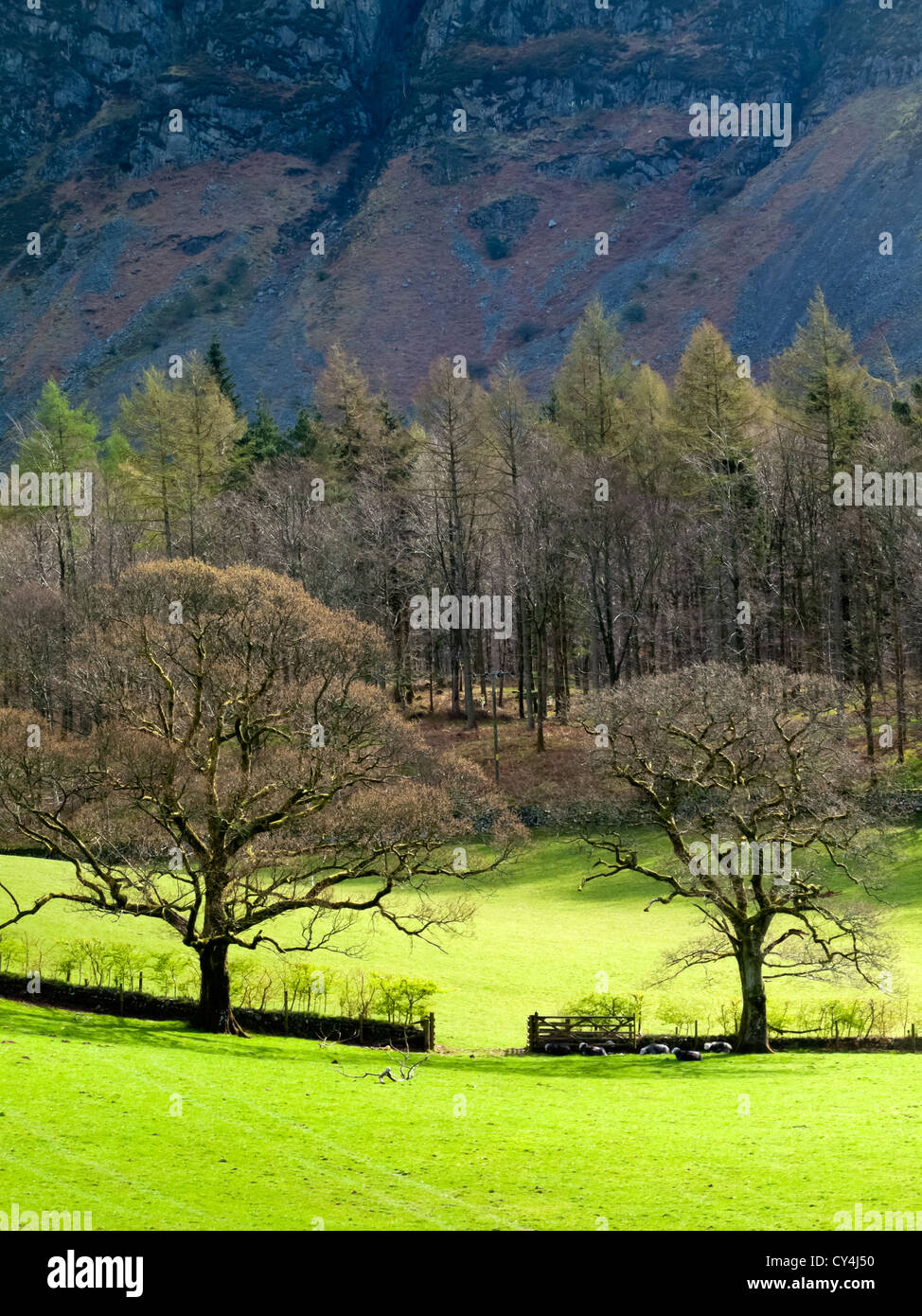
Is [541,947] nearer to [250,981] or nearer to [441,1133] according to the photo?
[250,981]

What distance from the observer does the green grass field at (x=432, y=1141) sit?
14805mm

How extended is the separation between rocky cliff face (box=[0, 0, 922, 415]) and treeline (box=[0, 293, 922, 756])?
6151 cm

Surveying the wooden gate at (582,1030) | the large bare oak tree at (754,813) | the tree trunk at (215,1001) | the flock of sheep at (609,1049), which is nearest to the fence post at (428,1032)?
the wooden gate at (582,1030)

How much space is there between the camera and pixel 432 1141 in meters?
18.2

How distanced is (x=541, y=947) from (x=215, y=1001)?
45.3 feet

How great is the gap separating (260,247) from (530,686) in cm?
11271

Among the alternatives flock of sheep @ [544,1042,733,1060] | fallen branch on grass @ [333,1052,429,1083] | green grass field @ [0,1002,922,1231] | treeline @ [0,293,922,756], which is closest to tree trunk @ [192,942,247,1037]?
green grass field @ [0,1002,922,1231]

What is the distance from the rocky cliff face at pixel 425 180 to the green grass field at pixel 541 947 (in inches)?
3544

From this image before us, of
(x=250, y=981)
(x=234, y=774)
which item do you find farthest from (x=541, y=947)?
(x=234, y=774)

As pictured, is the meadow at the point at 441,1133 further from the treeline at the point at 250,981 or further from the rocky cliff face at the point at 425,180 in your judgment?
the rocky cliff face at the point at 425,180

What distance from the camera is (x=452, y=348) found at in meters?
146

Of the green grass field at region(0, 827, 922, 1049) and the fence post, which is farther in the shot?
the green grass field at region(0, 827, 922, 1049)

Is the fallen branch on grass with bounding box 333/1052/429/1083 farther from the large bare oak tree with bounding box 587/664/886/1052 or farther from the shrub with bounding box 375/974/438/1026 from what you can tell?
the large bare oak tree with bounding box 587/664/886/1052

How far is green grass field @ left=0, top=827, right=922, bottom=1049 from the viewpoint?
32750mm
